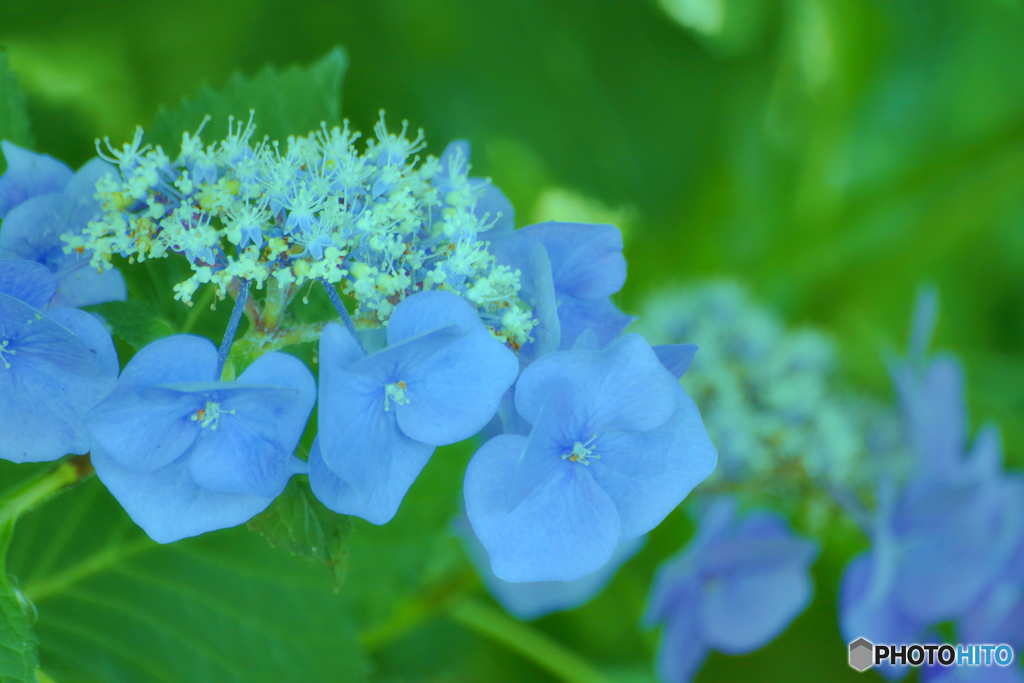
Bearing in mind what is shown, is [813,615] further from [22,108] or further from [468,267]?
[22,108]

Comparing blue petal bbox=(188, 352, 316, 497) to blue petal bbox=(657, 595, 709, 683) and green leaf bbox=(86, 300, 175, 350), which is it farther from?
blue petal bbox=(657, 595, 709, 683)

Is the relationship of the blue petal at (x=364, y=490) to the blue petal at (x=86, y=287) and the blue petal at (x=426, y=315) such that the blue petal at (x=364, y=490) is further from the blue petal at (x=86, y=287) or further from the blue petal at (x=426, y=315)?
the blue petal at (x=86, y=287)

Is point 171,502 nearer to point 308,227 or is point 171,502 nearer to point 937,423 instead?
point 308,227

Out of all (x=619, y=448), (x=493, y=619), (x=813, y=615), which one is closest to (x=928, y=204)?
(x=813, y=615)

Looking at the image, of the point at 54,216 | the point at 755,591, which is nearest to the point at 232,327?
the point at 54,216

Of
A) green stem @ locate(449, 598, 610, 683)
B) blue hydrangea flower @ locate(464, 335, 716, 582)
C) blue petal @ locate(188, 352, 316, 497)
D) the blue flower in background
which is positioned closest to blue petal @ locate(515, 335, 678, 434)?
blue hydrangea flower @ locate(464, 335, 716, 582)

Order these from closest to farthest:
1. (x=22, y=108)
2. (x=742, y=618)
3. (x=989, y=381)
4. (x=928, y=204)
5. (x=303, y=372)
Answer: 1. (x=303, y=372)
2. (x=22, y=108)
3. (x=742, y=618)
4. (x=928, y=204)
5. (x=989, y=381)
